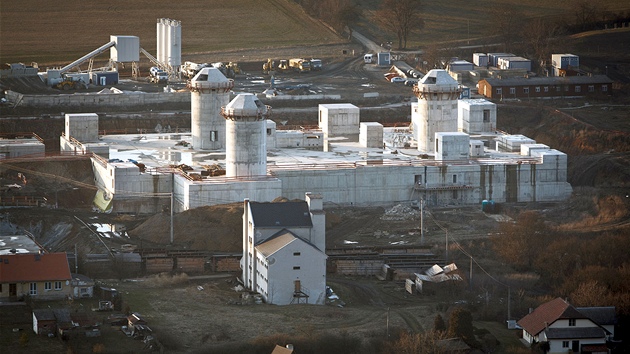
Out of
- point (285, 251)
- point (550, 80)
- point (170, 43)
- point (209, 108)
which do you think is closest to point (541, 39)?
point (550, 80)

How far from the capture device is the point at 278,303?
58.7 meters

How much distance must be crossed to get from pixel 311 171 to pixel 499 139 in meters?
13.0

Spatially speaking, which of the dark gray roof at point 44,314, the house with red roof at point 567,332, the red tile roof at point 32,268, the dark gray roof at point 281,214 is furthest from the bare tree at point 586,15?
the dark gray roof at point 44,314

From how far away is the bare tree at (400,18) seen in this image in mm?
128750

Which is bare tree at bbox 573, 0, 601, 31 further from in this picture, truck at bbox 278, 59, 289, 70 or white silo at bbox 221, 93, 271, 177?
white silo at bbox 221, 93, 271, 177

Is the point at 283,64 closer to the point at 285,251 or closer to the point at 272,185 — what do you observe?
the point at 272,185

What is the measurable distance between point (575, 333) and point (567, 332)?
282 mm

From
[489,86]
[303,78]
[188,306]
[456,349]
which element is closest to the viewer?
[456,349]

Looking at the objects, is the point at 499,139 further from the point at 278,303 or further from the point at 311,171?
the point at 278,303

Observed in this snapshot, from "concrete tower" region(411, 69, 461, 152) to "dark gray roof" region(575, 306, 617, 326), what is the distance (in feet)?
90.0

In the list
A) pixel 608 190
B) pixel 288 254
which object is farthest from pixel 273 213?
pixel 608 190

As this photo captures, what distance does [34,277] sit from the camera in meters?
57.6

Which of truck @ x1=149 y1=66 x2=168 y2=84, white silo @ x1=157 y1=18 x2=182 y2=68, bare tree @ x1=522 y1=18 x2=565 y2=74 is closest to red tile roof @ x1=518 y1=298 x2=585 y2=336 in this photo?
truck @ x1=149 y1=66 x2=168 y2=84

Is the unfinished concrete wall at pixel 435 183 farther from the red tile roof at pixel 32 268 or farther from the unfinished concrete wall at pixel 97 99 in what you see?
the unfinished concrete wall at pixel 97 99
